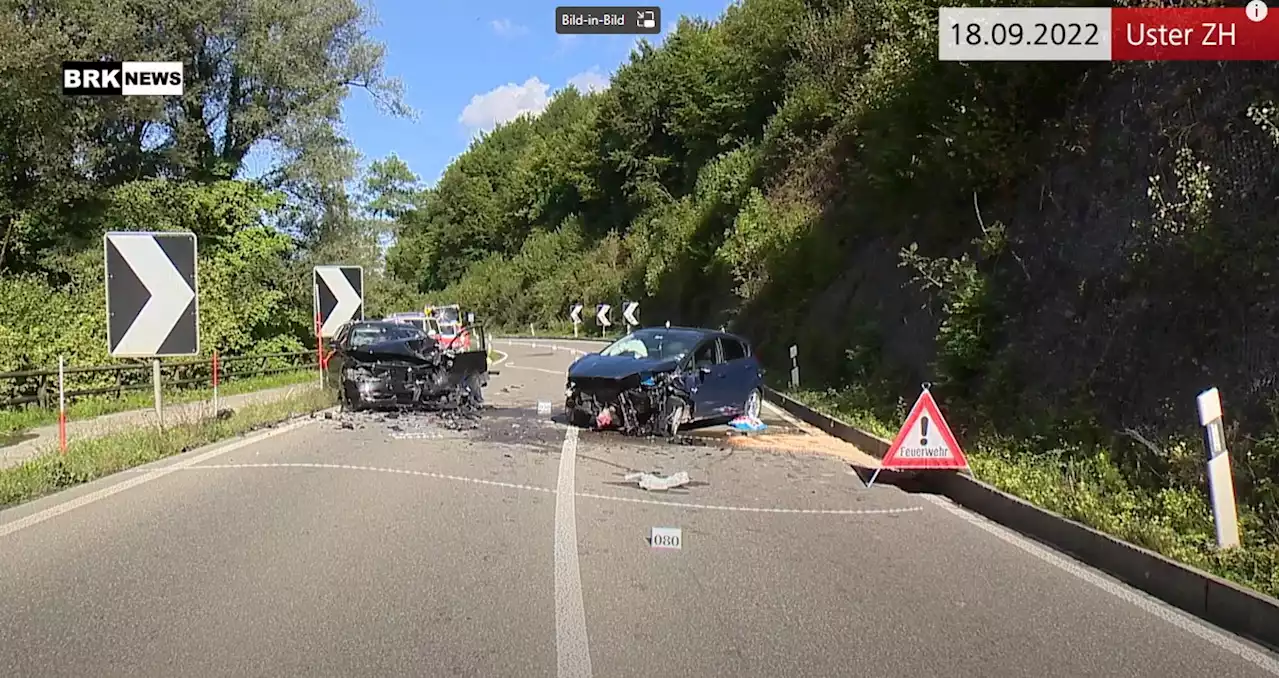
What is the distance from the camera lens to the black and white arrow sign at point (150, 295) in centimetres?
1244

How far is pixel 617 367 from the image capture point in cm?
1616

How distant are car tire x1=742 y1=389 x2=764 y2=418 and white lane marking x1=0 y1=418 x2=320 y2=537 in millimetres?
7054

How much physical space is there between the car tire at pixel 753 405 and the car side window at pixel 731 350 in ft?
2.08

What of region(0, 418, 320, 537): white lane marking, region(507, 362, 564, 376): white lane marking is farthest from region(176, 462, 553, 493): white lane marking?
region(507, 362, 564, 376): white lane marking

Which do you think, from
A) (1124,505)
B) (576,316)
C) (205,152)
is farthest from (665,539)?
(576,316)

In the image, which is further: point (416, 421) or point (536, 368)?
point (536, 368)

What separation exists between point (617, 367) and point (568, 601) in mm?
9690

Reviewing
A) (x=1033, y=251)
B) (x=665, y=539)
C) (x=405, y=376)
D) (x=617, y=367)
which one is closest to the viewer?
(x=665, y=539)

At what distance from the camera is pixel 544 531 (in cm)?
865

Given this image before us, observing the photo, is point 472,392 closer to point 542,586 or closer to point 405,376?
point 405,376

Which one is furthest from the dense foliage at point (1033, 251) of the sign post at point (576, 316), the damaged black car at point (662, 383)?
the sign post at point (576, 316)

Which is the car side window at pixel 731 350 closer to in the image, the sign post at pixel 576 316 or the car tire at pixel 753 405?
the car tire at pixel 753 405

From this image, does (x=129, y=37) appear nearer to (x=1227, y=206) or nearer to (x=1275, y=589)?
(x=1227, y=206)

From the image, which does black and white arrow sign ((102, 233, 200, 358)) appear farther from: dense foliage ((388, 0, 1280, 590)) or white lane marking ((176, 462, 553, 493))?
dense foliage ((388, 0, 1280, 590))
